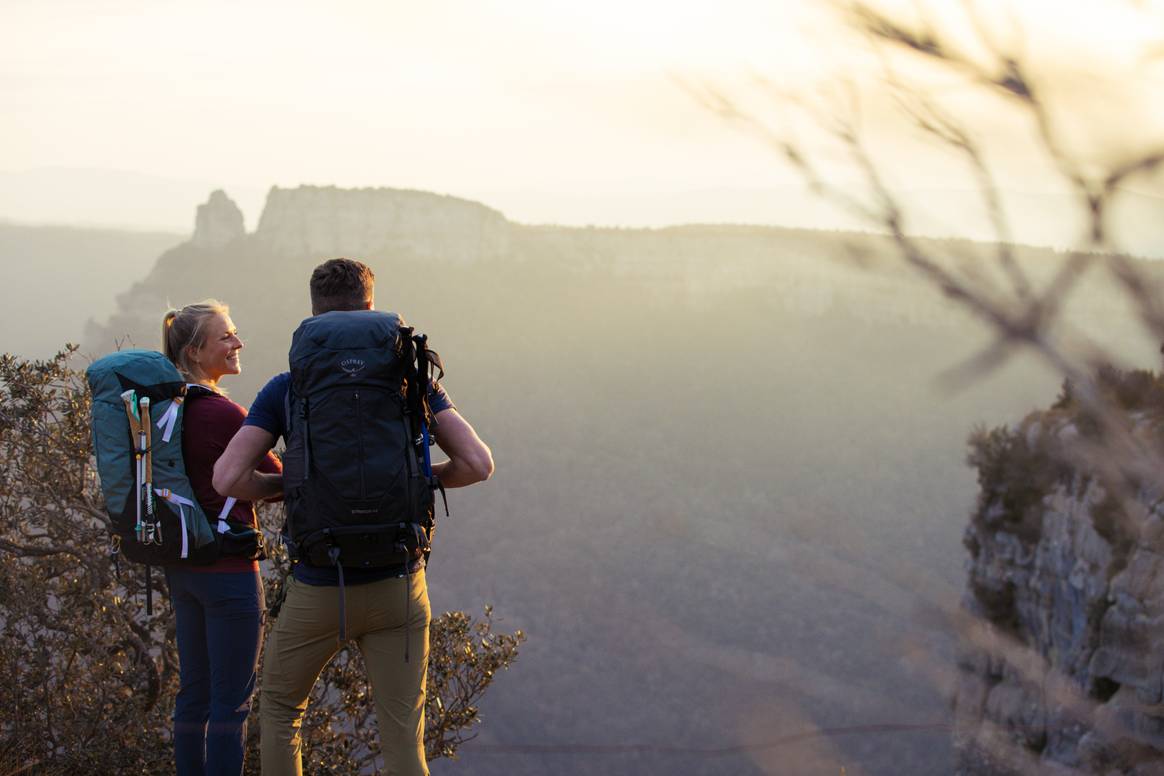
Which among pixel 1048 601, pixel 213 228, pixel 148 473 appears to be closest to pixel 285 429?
pixel 148 473

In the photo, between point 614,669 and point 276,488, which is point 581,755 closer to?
point 614,669

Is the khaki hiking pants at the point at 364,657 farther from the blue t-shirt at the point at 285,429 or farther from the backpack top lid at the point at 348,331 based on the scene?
the backpack top lid at the point at 348,331

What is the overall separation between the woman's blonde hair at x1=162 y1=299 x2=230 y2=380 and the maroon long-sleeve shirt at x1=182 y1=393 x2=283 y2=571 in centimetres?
15

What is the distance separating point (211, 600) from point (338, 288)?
3.28 feet

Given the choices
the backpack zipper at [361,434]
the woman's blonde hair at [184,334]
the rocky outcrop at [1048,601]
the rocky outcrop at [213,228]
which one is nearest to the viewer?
the backpack zipper at [361,434]

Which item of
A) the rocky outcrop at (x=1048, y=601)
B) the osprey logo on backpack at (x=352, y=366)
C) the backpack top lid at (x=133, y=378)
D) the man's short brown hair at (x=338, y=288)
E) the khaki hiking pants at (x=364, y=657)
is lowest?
the rocky outcrop at (x=1048, y=601)

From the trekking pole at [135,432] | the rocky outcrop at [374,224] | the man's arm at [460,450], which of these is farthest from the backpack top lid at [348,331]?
the rocky outcrop at [374,224]


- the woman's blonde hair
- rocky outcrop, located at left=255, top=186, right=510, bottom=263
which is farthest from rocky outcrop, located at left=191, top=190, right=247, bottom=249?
the woman's blonde hair

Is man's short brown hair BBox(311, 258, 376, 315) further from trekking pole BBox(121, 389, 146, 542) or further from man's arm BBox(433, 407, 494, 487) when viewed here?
trekking pole BBox(121, 389, 146, 542)

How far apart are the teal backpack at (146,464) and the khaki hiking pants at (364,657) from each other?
0.45 m

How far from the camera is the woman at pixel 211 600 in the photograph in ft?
9.60

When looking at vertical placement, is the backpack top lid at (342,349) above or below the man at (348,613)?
above

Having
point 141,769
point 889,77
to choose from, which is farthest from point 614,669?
point 889,77

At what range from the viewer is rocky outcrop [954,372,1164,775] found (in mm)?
11734
